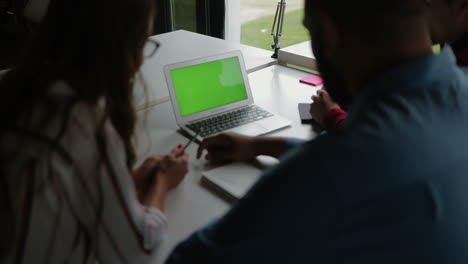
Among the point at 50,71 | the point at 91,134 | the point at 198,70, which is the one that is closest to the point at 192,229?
the point at 91,134

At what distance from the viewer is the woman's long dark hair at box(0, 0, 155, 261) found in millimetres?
758

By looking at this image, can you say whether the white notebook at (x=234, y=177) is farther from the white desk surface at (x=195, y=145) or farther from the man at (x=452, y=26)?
the man at (x=452, y=26)

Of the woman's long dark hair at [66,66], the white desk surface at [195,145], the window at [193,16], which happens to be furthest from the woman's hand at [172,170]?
the window at [193,16]

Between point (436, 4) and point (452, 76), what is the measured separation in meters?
0.61

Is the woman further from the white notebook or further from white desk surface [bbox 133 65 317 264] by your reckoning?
the white notebook

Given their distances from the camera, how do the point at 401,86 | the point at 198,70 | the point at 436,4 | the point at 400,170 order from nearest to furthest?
the point at 400,170 < the point at 401,86 < the point at 436,4 < the point at 198,70

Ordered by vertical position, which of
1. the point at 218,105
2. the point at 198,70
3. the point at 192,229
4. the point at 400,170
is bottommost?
the point at 192,229

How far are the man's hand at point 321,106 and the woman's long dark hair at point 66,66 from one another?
80cm

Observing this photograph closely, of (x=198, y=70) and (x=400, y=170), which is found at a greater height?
(x=400, y=170)

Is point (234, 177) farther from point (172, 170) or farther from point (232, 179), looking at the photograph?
point (172, 170)

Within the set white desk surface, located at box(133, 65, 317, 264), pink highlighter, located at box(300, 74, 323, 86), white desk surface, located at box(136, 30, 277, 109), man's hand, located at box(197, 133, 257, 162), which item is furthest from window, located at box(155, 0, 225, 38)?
man's hand, located at box(197, 133, 257, 162)

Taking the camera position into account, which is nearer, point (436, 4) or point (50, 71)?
point (50, 71)

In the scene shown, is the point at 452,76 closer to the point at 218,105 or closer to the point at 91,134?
the point at 91,134

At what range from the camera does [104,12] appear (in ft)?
2.63
